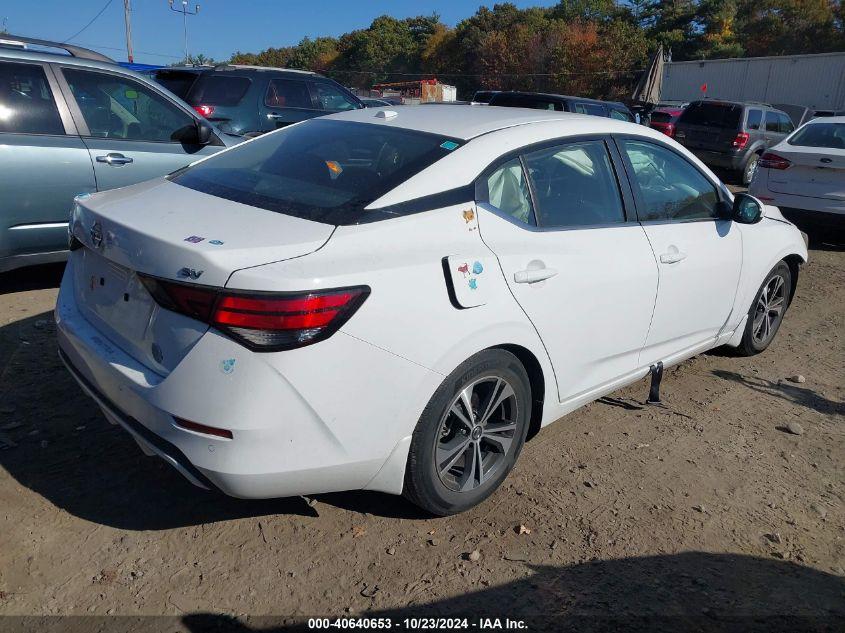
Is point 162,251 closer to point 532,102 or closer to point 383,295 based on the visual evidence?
point 383,295

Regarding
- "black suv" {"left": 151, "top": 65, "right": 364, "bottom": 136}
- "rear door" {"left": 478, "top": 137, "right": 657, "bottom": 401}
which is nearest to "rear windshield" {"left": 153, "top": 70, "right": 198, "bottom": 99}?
"black suv" {"left": 151, "top": 65, "right": 364, "bottom": 136}

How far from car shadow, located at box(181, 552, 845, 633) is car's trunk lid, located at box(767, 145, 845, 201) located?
6.70 meters

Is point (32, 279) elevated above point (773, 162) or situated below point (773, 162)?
below

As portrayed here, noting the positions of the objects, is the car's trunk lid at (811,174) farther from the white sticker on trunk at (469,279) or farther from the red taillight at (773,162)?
the white sticker on trunk at (469,279)

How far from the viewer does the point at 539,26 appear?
51.2 meters

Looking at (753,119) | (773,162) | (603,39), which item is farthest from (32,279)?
(603,39)

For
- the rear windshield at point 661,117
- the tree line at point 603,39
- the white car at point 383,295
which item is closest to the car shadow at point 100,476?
the white car at point 383,295

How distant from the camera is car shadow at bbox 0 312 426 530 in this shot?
2898mm

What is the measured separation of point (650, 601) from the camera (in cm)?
253

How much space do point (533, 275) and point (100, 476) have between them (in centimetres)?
209

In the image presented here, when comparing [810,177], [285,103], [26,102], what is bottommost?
[810,177]

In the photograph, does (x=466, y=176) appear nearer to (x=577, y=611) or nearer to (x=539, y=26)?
(x=577, y=611)

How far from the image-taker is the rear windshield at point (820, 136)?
868 cm

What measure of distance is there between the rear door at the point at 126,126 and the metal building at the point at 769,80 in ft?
91.9
